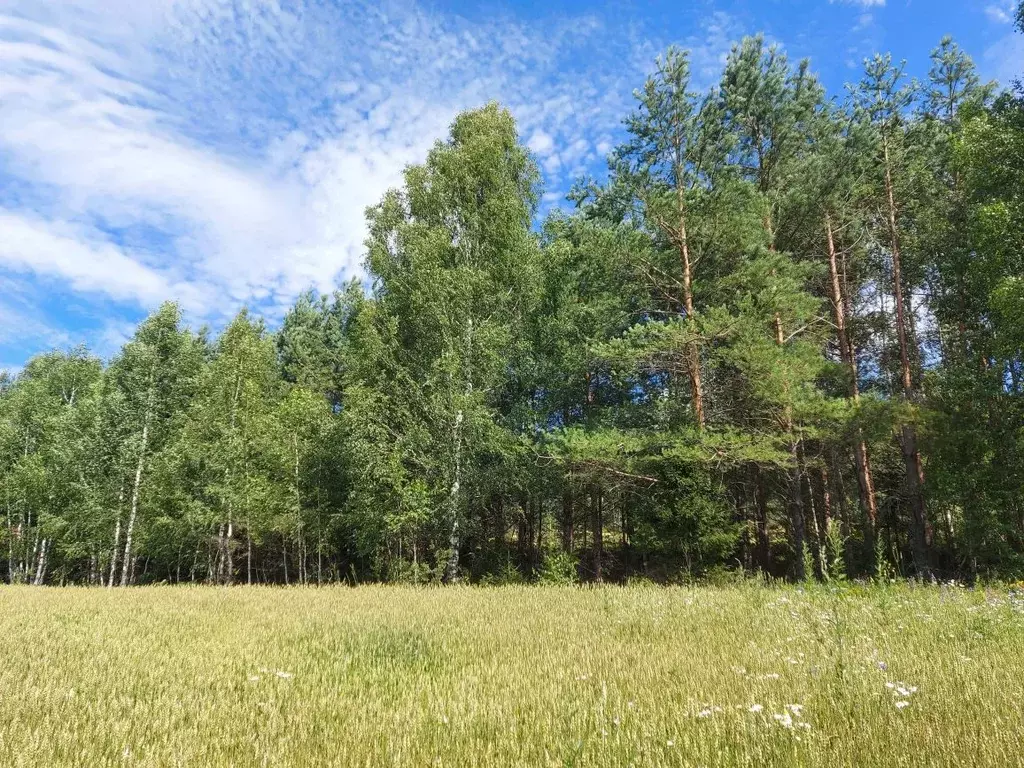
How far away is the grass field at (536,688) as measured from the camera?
2676mm

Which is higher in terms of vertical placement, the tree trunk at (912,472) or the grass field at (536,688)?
the tree trunk at (912,472)

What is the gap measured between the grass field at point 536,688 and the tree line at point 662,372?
301 inches

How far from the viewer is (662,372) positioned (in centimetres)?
2042

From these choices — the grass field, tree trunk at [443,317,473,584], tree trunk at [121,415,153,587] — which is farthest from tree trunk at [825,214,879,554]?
tree trunk at [121,415,153,587]

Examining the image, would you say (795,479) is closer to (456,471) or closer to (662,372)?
(662,372)

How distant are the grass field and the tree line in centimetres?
764

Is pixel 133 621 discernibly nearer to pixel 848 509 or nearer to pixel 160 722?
pixel 160 722

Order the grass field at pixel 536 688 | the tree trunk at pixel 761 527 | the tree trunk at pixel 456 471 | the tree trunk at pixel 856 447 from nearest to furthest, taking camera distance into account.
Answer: the grass field at pixel 536 688
the tree trunk at pixel 456 471
the tree trunk at pixel 856 447
the tree trunk at pixel 761 527

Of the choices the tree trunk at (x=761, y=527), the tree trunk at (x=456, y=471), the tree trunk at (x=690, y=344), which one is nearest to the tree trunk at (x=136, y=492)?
the tree trunk at (x=456, y=471)

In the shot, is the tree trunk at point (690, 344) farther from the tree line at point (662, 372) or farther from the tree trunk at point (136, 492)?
the tree trunk at point (136, 492)

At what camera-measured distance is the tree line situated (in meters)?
14.9

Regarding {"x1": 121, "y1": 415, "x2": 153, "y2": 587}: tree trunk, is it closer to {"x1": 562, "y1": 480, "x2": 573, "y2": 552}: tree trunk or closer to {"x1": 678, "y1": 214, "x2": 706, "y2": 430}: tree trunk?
{"x1": 562, "y1": 480, "x2": 573, "y2": 552}: tree trunk

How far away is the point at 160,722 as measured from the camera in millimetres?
3145

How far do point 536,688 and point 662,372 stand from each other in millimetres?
17747
